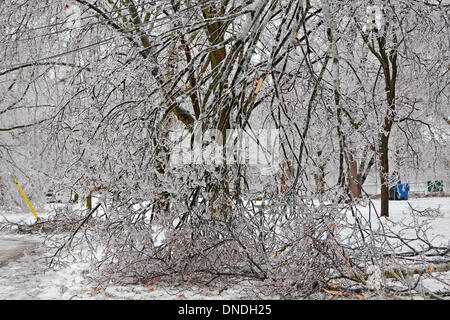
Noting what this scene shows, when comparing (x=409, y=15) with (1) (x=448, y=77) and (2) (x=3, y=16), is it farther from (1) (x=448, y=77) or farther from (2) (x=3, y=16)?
(2) (x=3, y=16)

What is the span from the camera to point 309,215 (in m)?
3.82

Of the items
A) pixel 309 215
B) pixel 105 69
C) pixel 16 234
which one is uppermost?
pixel 105 69

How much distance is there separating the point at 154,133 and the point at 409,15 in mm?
4599

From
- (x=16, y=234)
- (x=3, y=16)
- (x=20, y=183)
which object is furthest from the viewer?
(x=20, y=183)

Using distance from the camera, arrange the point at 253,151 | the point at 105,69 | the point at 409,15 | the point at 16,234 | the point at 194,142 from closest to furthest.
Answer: the point at 194,142 < the point at 253,151 < the point at 105,69 < the point at 409,15 < the point at 16,234

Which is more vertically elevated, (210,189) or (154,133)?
(154,133)
